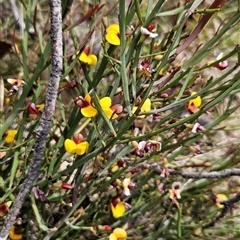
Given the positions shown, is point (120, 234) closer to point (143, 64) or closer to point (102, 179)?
point (102, 179)

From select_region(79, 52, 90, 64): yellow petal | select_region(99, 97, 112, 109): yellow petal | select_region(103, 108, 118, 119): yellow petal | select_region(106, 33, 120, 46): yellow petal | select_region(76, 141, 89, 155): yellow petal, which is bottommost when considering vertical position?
select_region(76, 141, 89, 155): yellow petal

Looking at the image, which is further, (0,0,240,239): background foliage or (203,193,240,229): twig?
(203,193,240,229): twig

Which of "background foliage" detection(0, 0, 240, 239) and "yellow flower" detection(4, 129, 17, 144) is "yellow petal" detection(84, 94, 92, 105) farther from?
"yellow flower" detection(4, 129, 17, 144)

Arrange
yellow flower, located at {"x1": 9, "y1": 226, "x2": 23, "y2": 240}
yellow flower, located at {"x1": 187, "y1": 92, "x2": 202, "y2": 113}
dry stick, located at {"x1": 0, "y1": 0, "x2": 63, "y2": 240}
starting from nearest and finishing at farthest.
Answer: dry stick, located at {"x1": 0, "y1": 0, "x2": 63, "y2": 240} → yellow flower, located at {"x1": 187, "y1": 92, "x2": 202, "y2": 113} → yellow flower, located at {"x1": 9, "y1": 226, "x2": 23, "y2": 240}

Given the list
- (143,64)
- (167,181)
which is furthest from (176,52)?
(167,181)

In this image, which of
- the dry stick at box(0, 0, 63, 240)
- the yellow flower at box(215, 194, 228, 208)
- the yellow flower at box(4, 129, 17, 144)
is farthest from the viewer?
the yellow flower at box(215, 194, 228, 208)

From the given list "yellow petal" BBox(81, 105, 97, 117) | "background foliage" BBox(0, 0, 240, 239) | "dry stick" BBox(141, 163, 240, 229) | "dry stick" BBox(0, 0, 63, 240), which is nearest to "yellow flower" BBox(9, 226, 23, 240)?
"background foliage" BBox(0, 0, 240, 239)
